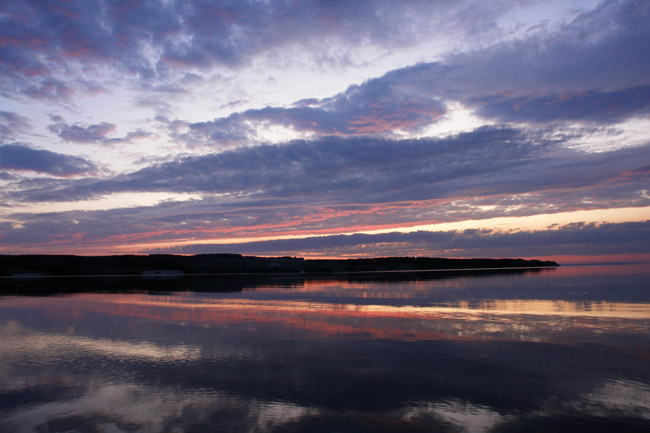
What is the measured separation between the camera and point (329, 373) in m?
12.4

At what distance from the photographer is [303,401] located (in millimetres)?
10125

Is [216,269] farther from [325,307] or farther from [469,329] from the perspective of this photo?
[469,329]

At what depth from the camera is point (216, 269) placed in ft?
535

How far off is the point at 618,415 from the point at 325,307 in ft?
63.6

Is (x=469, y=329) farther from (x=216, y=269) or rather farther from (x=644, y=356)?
(x=216, y=269)

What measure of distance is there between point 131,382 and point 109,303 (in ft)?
74.9

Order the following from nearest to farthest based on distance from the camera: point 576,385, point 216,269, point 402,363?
point 576,385
point 402,363
point 216,269

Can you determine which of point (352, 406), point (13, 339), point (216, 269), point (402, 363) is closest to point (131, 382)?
point (352, 406)

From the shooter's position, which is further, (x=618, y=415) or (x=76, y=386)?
(x=76, y=386)

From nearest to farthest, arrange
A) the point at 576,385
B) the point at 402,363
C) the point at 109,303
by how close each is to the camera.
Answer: the point at 576,385 → the point at 402,363 → the point at 109,303

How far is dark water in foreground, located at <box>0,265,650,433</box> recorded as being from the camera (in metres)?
9.03

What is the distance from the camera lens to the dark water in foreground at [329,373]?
903 cm

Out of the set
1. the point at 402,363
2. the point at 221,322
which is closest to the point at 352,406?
the point at 402,363

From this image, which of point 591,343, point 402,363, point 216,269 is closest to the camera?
point 402,363
